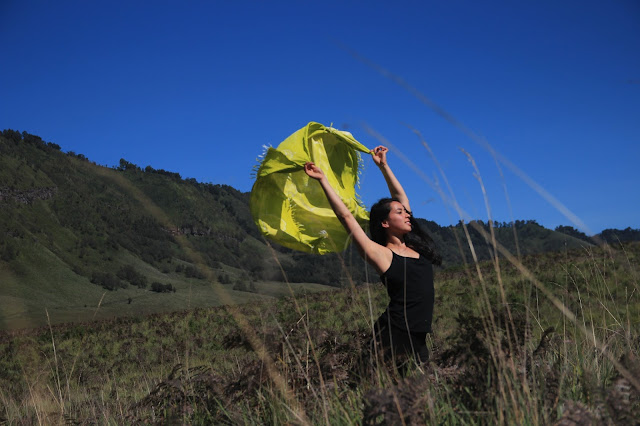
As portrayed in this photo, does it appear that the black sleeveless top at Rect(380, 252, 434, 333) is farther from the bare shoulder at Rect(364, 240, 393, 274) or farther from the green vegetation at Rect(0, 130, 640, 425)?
the green vegetation at Rect(0, 130, 640, 425)

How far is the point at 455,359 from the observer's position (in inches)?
98.7

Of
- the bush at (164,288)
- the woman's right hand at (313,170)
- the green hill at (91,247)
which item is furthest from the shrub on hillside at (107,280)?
the woman's right hand at (313,170)

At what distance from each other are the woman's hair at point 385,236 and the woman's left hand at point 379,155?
536 mm

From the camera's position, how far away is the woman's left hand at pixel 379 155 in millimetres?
4434

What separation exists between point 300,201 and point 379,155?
777mm

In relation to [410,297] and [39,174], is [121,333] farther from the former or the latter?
[39,174]

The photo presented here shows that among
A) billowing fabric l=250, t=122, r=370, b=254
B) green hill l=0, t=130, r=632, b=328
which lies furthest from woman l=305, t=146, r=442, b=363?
green hill l=0, t=130, r=632, b=328

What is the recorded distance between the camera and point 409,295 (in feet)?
11.8

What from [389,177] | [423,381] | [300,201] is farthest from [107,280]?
[423,381]

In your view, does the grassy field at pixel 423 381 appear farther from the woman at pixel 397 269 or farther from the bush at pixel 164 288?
the bush at pixel 164 288

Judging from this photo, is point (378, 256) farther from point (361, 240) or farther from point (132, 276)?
point (132, 276)

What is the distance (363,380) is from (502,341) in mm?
827

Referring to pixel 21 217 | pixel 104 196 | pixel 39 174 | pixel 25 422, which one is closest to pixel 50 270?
pixel 21 217

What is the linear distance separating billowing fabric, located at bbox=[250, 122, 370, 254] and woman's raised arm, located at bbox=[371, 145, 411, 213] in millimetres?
106
